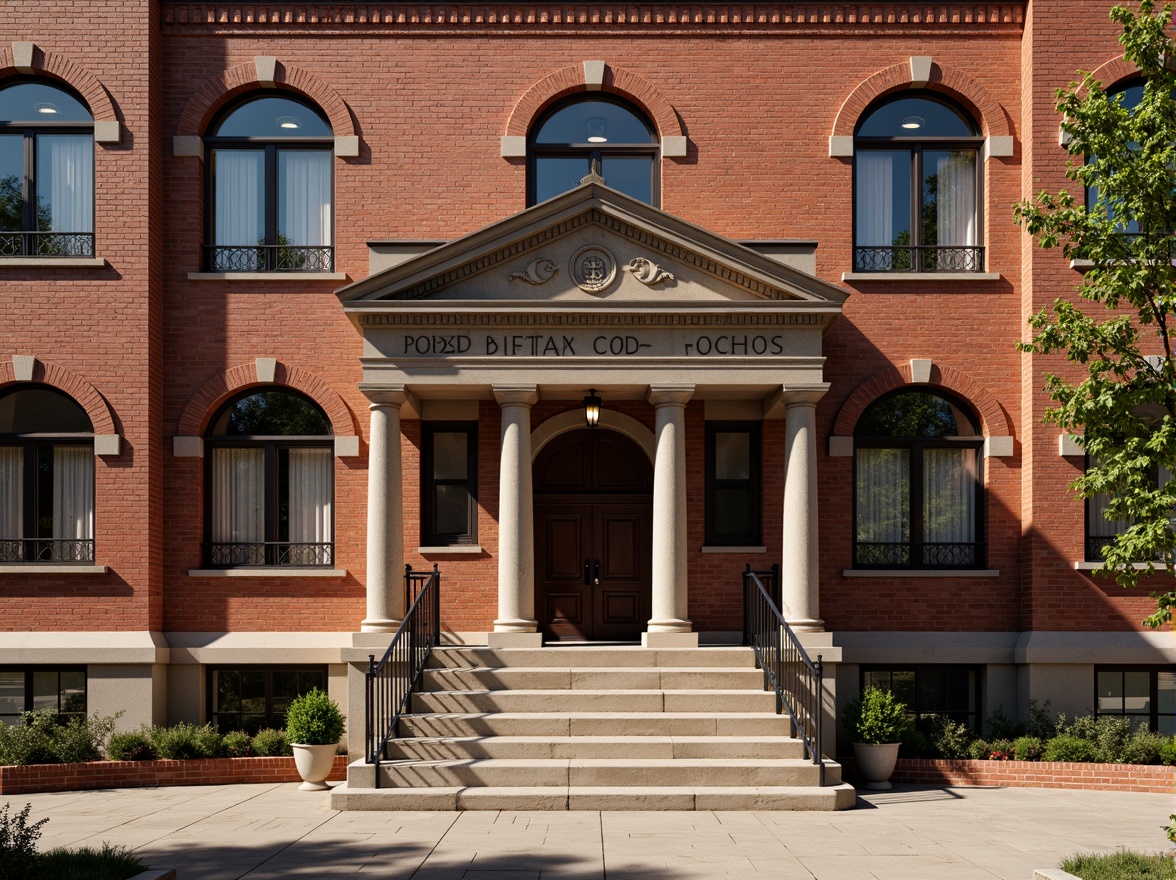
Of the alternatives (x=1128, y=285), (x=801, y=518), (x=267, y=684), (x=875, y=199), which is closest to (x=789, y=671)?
(x=801, y=518)

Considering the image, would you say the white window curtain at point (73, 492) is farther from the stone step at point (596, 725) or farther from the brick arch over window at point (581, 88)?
the brick arch over window at point (581, 88)

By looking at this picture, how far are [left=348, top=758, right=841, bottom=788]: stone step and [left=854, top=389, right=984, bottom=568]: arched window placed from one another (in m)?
4.54

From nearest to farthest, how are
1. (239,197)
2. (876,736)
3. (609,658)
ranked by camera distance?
(876,736) < (609,658) < (239,197)

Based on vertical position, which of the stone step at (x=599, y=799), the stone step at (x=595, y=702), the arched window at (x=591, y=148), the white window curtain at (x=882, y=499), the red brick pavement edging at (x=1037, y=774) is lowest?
the red brick pavement edging at (x=1037, y=774)

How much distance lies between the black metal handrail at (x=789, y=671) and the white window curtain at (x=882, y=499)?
92.4 inches

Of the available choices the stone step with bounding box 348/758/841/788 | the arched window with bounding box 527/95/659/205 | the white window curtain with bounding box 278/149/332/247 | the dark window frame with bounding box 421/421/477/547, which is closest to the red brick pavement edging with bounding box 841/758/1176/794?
the stone step with bounding box 348/758/841/788

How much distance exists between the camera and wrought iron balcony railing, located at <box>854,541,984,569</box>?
1552 cm

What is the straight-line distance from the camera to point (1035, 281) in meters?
15.1

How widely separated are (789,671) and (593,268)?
5.42m

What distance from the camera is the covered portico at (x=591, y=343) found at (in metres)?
13.8

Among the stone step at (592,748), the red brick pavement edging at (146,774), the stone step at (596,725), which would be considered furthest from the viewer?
the red brick pavement edging at (146,774)

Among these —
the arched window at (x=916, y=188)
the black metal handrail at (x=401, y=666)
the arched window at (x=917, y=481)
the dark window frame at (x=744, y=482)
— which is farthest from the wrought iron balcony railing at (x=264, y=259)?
the arched window at (x=917, y=481)

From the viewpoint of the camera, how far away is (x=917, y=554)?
1554cm

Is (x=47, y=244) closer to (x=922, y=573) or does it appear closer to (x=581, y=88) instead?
(x=581, y=88)
